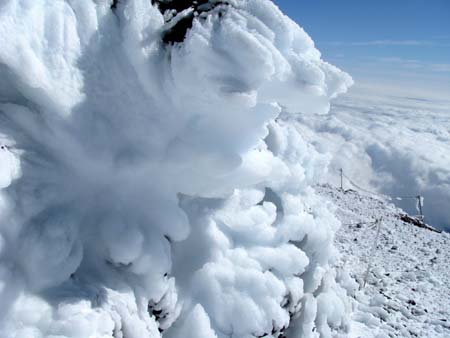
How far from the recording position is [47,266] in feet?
10.6

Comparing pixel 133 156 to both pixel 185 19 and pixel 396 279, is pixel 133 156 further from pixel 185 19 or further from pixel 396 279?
pixel 396 279

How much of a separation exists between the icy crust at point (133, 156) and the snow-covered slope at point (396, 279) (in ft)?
11.6

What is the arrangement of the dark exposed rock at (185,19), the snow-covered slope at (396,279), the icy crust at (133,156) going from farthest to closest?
A: the snow-covered slope at (396,279)
the dark exposed rock at (185,19)
the icy crust at (133,156)

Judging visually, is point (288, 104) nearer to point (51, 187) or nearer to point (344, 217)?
point (51, 187)

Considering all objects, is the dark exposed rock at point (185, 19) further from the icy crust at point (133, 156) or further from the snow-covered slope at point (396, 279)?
the snow-covered slope at point (396, 279)

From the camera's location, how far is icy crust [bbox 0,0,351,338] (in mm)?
3217

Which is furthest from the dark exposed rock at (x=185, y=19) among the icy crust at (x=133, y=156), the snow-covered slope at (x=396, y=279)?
the snow-covered slope at (x=396, y=279)

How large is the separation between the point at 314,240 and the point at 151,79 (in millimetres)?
3517

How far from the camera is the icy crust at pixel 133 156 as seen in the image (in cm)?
322

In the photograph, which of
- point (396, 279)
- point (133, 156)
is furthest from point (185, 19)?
point (396, 279)

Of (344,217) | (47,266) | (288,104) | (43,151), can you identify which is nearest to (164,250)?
(47,266)

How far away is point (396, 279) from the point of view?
31.7ft

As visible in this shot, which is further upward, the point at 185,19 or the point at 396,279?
the point at 185,19

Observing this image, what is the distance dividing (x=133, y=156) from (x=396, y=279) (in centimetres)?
794
